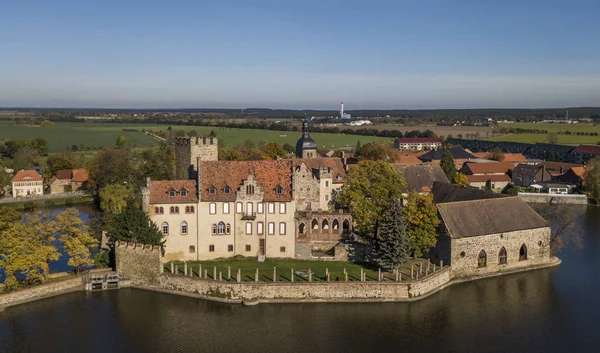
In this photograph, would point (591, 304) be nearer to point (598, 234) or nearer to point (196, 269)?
point (598, 234)

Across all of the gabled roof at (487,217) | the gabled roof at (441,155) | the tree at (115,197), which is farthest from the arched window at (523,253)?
the gabled roof at (441,155)

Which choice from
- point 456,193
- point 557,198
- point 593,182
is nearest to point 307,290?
point 456,193

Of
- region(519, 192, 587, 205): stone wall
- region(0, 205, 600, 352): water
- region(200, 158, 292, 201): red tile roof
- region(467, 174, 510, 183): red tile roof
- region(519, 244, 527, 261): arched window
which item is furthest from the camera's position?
region(467, 174, 510, 183): red tile roof

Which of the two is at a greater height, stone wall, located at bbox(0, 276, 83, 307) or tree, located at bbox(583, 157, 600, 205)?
tree, located at bbox(583, 157, 600, 205)

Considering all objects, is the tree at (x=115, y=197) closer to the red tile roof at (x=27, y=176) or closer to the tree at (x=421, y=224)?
the red tile roof at (x=27, y=176)

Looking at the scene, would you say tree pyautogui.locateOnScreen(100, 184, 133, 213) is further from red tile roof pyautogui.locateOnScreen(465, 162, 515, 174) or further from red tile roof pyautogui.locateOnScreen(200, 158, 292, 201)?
red tile roof pyautogui.locateOnScreen(465, 162, 515, 174)

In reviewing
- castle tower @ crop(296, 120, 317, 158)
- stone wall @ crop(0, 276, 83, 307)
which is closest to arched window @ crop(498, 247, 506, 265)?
castle tower @ crop(296, 120, 317, 158)

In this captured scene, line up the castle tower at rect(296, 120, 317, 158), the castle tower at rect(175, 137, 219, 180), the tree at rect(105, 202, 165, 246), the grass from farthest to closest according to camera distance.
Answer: the castle tower at rect(296, 120, 317, 158) → the castle tower at rect(175, 137, 219, 180) → the tree at rect(105, 202, 165, 246) → the grass
